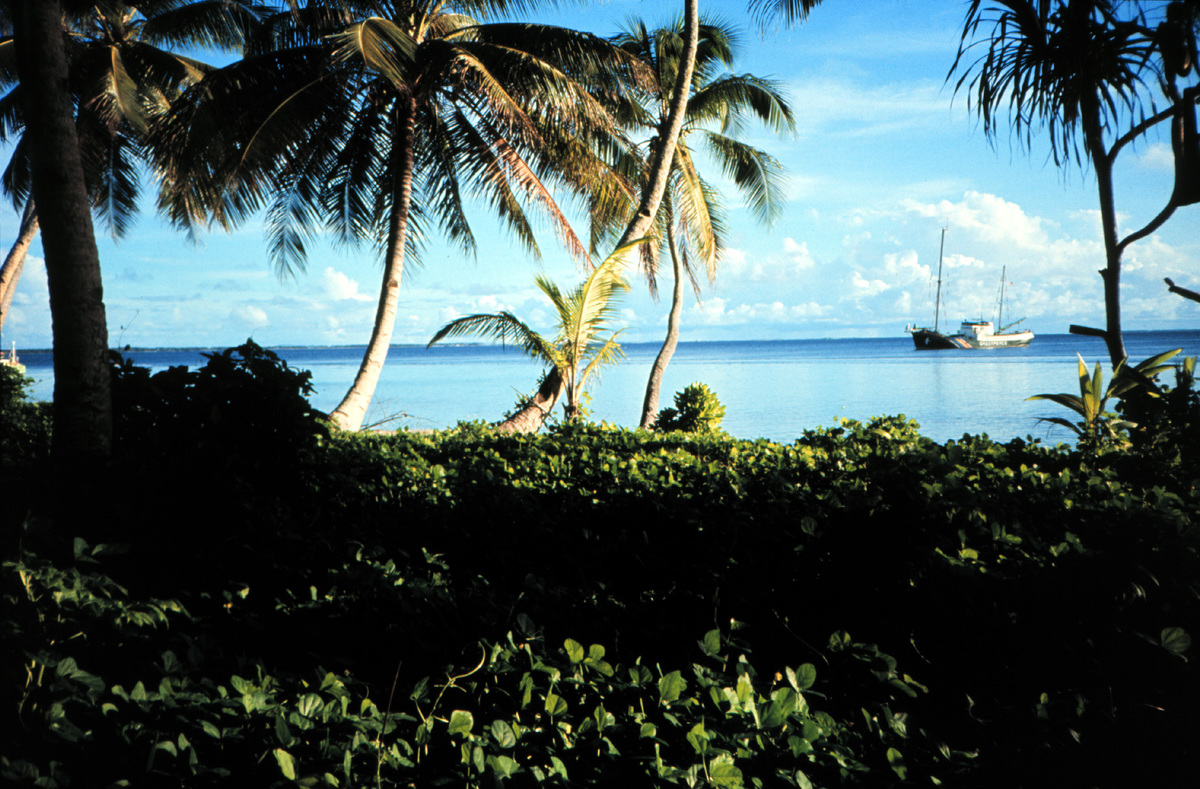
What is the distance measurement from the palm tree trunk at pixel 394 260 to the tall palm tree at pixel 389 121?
0.02 meters

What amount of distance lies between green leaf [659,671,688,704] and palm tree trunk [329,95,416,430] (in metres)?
8.15

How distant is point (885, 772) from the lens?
189 centimetres

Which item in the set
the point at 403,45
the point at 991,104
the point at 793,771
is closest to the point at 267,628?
the point at 793,771

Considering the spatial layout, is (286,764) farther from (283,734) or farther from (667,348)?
(667,348)

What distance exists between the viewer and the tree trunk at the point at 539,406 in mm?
8633

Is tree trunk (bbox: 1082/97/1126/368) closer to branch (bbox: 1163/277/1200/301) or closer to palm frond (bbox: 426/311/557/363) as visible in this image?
branch (bbox: 1163/277/1200/301)

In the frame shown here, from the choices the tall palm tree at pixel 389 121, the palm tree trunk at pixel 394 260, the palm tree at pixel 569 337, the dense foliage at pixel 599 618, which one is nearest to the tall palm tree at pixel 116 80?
the tall palm tree at pixel 389 121

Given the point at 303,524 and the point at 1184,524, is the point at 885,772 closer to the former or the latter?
the point at 1184,524

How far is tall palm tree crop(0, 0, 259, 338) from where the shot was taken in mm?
12766

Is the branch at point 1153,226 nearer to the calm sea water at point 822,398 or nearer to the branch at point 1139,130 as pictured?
the branch at point 1139,130

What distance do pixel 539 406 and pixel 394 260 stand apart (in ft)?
10.3

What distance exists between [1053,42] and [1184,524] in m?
2.29

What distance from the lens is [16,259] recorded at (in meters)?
14.3

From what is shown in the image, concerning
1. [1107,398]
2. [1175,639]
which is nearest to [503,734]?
[1175,639]
